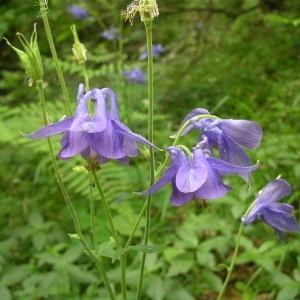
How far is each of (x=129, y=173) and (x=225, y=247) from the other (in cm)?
106

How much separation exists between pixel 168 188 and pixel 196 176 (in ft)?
6.66

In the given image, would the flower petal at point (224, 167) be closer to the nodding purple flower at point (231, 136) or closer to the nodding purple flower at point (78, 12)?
the nodding purple flower at point (231, 136)

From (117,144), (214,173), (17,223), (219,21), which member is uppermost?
(117,144)

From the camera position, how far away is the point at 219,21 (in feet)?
16.9

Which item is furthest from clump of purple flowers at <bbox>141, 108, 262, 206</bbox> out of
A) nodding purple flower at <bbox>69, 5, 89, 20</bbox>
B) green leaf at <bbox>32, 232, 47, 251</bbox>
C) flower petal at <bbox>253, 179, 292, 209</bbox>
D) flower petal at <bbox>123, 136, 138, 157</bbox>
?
nodding purple flower at <bbox>69, 5, 89, 20</bbox>

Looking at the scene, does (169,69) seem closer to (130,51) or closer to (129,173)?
(130,51)

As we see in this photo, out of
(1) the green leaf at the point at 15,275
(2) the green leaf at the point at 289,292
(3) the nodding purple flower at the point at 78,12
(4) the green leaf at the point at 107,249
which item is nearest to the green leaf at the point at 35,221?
(1) the green leaf at the point at 15,275

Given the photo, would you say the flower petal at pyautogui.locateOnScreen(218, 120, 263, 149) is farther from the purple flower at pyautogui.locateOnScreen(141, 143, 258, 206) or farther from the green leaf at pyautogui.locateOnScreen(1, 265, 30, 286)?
the green leaf at pyautogui.locateOnScreen(1, 265, 30, 286)

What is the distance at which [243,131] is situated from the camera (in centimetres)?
126

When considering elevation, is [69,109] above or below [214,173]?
above

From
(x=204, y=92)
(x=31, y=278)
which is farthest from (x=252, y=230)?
(x=204, y=92)

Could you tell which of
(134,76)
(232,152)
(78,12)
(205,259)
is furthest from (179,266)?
(78,12)

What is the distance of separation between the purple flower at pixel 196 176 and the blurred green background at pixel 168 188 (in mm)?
492

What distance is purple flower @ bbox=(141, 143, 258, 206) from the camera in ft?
3.77
